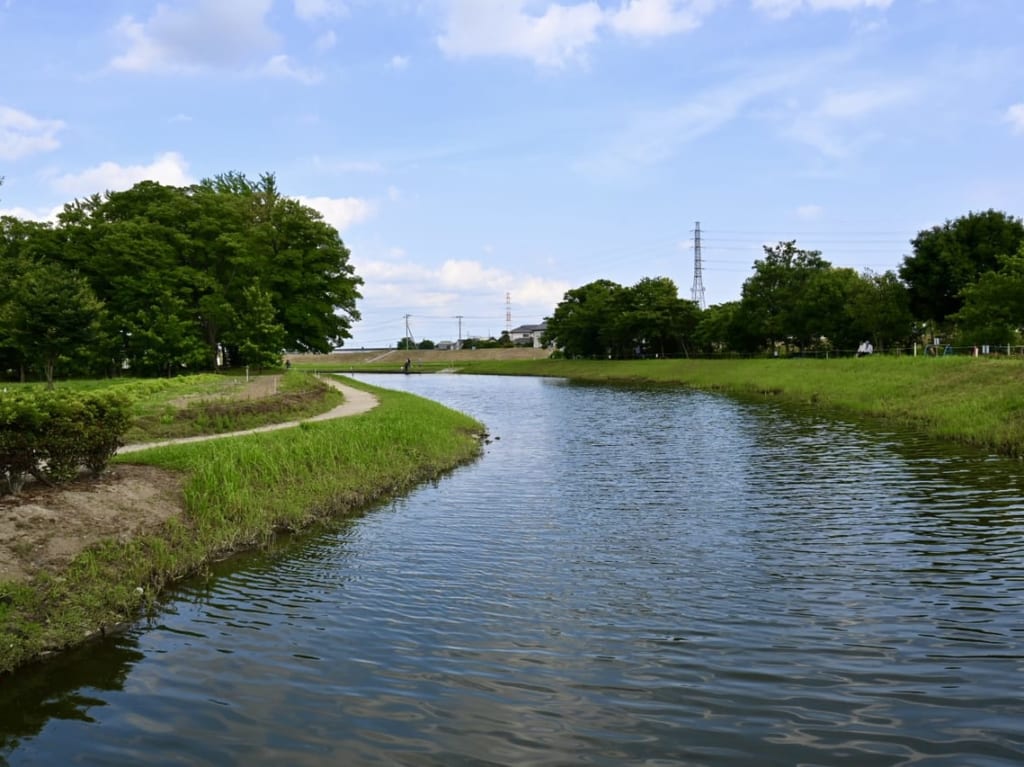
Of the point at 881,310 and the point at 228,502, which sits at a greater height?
the point at 881,310

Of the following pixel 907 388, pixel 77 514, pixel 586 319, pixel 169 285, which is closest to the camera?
pixel 77 514

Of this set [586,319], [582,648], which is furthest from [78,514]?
[586,319]

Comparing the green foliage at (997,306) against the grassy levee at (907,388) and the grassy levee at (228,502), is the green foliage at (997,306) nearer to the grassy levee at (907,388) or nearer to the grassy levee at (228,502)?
the grassy levee at (907,388)

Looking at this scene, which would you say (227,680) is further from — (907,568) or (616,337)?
(616,337)

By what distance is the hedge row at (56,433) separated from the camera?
10094 millimetres

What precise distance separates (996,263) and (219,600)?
59137 mm

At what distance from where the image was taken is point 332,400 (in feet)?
99.5

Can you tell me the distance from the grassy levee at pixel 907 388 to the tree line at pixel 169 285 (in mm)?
29305

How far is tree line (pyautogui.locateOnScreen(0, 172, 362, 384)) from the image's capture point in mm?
33469

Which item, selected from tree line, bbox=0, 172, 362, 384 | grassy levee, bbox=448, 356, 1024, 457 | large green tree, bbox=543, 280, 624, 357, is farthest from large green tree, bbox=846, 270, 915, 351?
tree line, bbox=0, 172, 362, 384

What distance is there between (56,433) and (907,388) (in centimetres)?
3543

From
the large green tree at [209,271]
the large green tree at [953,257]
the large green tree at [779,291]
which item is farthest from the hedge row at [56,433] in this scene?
the large green tree at [779,291]

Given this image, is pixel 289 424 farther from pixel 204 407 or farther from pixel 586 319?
pixel 586 319

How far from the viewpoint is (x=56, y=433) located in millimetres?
10547
